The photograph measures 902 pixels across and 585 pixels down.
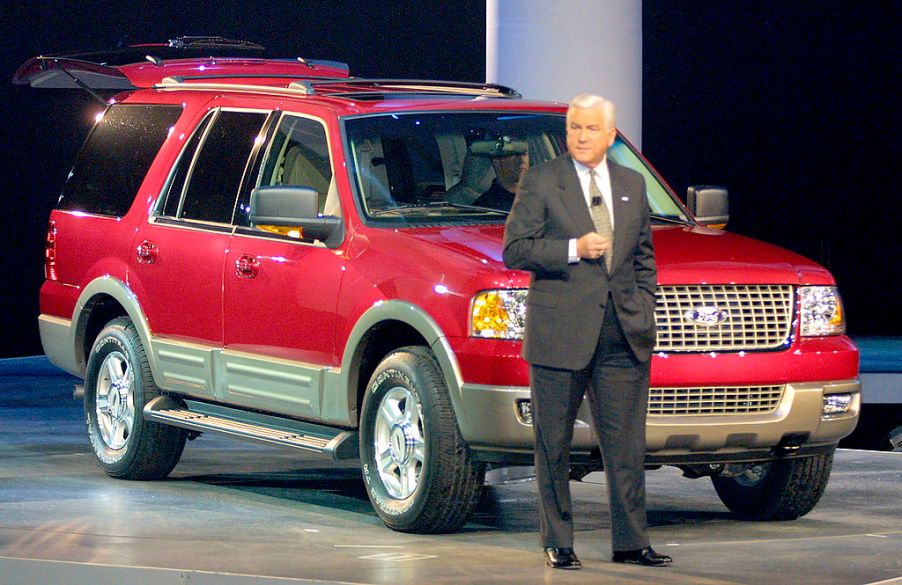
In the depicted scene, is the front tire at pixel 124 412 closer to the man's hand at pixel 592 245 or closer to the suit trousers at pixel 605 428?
the suit trousers at pixel 605 428

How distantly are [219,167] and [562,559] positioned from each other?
3217 millimetres

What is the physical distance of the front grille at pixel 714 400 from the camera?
770 cm

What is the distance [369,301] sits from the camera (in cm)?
828

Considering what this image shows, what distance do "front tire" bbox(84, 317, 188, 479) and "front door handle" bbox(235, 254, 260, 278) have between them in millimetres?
1064

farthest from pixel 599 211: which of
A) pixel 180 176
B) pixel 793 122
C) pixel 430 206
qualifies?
pixel 793 122

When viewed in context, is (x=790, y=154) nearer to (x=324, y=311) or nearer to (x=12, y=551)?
(x=324, y=311)

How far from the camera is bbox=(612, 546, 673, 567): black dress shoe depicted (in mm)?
7305

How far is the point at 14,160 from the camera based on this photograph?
1670 cm

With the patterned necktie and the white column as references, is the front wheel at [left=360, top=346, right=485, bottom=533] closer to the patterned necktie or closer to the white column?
the patterned necktie

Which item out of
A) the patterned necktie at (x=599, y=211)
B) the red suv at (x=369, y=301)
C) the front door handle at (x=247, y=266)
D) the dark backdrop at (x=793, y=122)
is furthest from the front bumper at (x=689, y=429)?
the dark backdrop at (x=793, y=122)

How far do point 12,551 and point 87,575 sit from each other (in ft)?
1.77

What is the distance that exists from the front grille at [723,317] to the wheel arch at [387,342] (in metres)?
0.85

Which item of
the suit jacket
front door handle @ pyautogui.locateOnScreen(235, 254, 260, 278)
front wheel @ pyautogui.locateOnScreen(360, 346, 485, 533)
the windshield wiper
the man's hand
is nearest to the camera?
the man's hand

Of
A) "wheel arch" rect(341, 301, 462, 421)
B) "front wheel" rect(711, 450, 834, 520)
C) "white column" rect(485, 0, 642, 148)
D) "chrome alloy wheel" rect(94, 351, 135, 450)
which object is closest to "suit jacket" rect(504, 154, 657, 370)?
"wheel arch" rect(341, 301, 462, 421)
